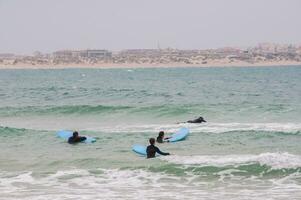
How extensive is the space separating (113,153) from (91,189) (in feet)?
17.2

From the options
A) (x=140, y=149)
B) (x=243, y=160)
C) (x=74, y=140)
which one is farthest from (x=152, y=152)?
(x=74, y=140)

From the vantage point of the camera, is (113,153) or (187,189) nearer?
(187,189)

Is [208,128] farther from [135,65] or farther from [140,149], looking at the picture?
[135,65]

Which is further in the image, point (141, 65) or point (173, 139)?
point (141, 65)

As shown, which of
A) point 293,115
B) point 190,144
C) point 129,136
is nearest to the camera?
point 190,144

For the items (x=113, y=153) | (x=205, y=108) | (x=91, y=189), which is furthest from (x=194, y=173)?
(x=205, y=108)

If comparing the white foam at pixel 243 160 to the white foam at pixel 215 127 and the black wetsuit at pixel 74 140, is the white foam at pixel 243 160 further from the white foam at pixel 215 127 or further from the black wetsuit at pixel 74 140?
the white foam at pixel 215 127

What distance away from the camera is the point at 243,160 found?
16.5 metres

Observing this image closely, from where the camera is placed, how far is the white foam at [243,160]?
1586 cm

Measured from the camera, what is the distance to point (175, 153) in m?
18.7

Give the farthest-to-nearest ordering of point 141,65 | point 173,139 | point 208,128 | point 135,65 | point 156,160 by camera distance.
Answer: point 135,65 < point 141,65 < point 208,128 < point 173,139 < point 156,160

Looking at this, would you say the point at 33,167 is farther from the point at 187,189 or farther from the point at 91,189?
the point at 187,189

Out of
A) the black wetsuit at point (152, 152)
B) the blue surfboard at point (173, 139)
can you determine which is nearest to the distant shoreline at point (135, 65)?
the blue surfboard at point (173, 139)

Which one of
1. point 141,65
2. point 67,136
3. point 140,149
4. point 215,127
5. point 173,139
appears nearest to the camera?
point 140,149
